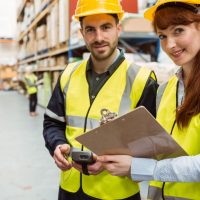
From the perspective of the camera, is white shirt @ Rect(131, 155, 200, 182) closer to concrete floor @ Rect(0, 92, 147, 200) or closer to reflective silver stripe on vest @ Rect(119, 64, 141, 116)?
reflective silver stripe on vest @ Rect(119, 64, 141, 116)

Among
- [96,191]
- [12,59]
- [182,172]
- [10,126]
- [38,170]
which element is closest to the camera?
[182,172]

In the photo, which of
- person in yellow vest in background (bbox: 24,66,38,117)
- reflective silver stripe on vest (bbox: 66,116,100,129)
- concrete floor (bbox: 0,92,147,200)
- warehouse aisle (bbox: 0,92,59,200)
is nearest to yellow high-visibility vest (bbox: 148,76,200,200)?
reflective silver stripe on vest (bbox: 66,116,100,129)

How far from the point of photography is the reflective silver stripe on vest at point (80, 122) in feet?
5.06

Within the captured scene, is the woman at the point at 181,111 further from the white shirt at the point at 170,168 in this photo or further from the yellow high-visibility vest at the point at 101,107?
the yellow high-visibility vest at the point at 101,107

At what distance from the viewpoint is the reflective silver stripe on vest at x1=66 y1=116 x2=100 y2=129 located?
1543mm

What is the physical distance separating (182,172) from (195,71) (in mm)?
358

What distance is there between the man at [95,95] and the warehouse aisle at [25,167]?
63.1 inches

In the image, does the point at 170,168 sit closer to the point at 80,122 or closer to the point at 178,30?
the point at 178,30

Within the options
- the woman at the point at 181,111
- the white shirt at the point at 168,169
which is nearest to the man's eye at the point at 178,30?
the woman at the point at 181,111

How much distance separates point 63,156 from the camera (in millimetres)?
1506

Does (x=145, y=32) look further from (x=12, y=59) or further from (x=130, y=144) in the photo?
(x=12, y=59)

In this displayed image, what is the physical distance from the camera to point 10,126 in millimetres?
6379

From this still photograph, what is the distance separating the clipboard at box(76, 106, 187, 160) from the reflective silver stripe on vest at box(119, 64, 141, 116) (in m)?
0.31

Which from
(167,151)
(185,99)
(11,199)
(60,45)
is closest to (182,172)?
(167,151)
